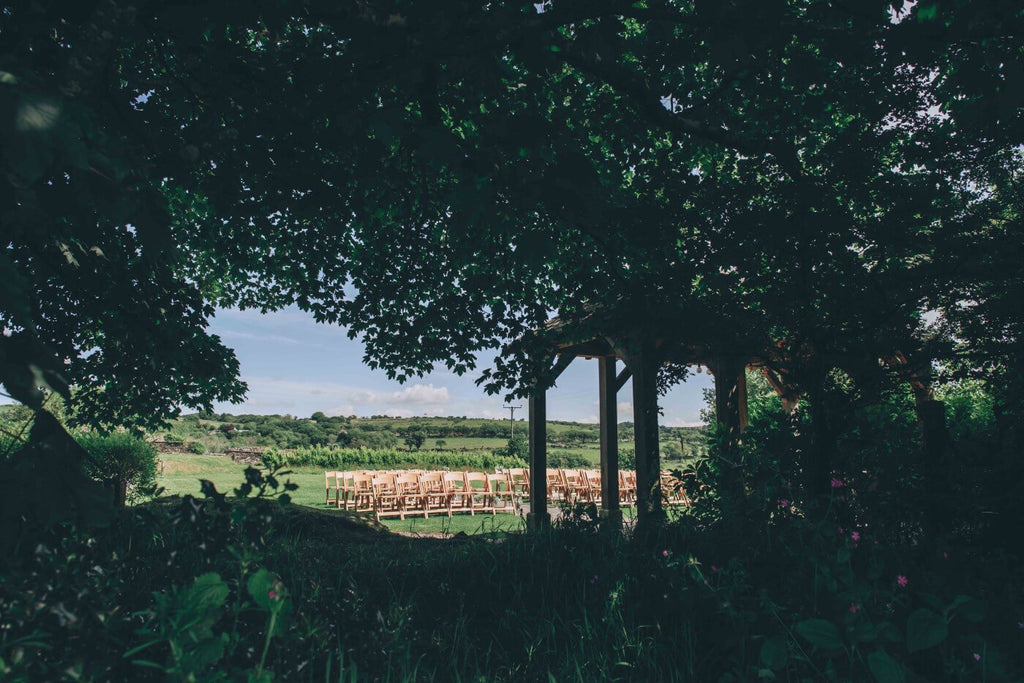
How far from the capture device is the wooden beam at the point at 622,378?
9.62 metres

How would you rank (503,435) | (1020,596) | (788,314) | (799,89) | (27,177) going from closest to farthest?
(27,177) < (1020,596) < (788,314) < (799,89) < (503,435)

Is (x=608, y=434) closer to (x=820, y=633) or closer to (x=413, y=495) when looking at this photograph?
(x=413, y=495)

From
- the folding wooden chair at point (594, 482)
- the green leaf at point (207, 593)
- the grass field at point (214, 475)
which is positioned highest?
the green leaf at point (207, 593)

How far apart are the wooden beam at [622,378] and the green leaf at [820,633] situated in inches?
302

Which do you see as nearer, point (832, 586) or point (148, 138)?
point (832, 586)

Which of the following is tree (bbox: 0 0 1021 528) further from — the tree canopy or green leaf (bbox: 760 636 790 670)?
green leaf (bbox: 760 636 790 670)

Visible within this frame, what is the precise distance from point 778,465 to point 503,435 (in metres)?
52.6

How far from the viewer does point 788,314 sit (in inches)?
179

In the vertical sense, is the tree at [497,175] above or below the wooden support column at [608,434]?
above

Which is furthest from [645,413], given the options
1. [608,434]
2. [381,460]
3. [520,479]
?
[381,460]

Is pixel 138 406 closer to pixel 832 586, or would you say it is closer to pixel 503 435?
pixel 832 586

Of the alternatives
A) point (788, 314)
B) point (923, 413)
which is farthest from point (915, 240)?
point (923, 413)

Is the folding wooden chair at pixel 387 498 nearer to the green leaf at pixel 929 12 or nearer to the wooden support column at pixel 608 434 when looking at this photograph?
the wooden support column at pixel 608 434

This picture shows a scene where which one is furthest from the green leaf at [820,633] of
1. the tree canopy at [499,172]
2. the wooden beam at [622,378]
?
the wooden beam at [622,378]
